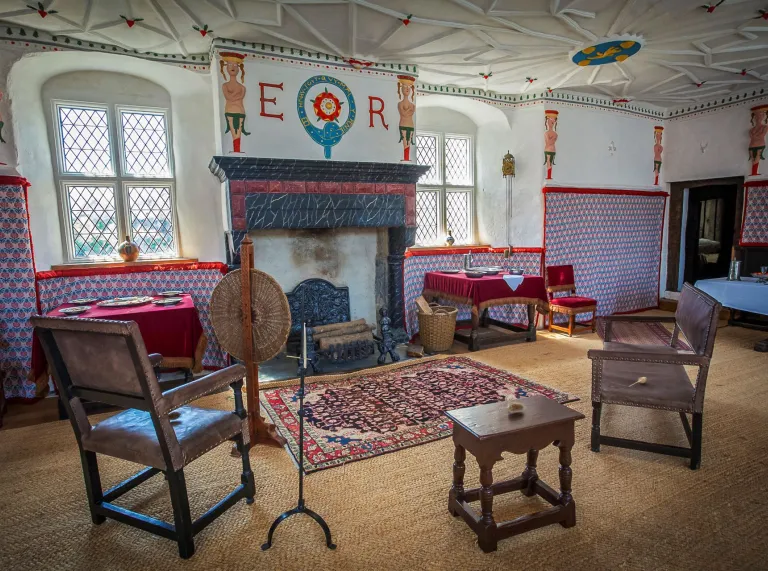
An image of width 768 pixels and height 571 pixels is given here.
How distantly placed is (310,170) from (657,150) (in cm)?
579

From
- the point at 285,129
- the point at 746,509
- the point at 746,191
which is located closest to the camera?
the point at 746,509

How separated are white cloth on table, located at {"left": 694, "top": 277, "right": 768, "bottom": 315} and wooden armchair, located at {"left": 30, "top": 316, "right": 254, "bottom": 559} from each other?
217 inches

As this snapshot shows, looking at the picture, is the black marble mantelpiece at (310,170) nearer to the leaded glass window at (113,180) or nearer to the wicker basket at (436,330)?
the leaded glass window at (113,180)

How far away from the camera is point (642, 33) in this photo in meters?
4.49

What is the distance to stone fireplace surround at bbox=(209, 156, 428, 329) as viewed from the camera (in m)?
4.59

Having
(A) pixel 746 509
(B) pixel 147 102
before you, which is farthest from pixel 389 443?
(B) pixel 147 102

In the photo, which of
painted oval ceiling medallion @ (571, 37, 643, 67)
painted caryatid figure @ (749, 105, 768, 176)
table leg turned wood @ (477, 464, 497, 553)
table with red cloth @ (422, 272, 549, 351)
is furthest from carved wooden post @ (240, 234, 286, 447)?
painted caryatid figure @ (749, 105, 768, 176)

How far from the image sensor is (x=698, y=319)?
3008 millimetres

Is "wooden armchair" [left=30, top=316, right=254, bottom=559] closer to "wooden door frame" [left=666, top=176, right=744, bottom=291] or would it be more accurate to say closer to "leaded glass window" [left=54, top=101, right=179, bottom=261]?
"leaded glass window" [left=54, top=101, right=179, bottom=261]

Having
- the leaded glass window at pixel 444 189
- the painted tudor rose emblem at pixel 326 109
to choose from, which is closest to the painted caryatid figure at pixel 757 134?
the leaded glass window at pixel 444 189

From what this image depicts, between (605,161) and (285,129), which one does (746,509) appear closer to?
(285,129)

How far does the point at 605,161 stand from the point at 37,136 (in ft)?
23.2

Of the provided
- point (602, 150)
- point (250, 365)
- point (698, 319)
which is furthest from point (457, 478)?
point (602, 150)

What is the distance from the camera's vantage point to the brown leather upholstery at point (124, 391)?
6.47 feet
